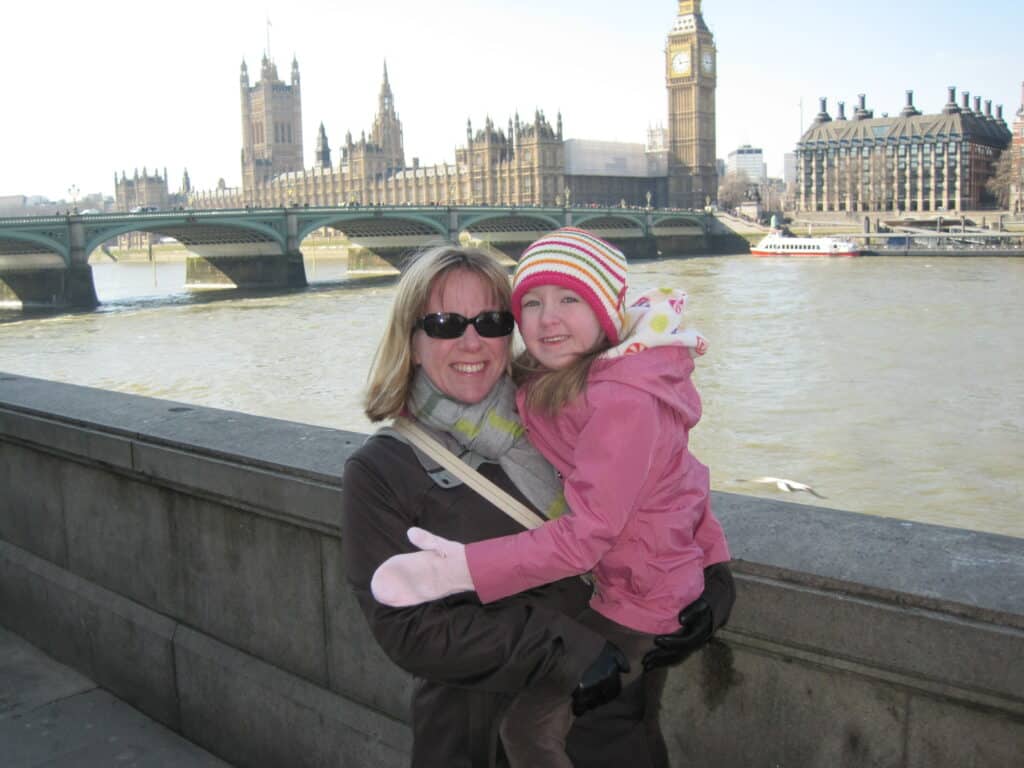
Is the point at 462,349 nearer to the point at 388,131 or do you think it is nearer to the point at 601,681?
the point at 601,681

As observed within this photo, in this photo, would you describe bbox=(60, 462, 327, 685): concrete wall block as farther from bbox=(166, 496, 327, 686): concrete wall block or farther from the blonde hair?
the blonde hair

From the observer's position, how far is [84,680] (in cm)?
236

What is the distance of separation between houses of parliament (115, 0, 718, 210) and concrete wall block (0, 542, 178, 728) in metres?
65.0

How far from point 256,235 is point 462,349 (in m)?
33.3

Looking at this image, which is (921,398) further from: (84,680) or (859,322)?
(84,680)

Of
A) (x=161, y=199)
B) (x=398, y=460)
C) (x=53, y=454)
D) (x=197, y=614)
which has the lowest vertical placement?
(x=197, y=614)

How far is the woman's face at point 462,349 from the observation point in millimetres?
1290

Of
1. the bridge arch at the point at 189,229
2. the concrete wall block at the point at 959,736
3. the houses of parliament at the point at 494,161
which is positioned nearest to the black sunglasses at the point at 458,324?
the concrete wall block at the point at 959,736

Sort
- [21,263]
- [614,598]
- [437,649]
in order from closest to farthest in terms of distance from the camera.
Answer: [437,649], [614,598], [21,263]

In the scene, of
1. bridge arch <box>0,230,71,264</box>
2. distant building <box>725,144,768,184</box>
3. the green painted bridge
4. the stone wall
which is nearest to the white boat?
the green painted bridge

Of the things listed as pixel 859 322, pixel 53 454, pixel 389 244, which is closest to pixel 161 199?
pixel 389 244

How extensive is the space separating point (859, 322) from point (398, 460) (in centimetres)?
1954

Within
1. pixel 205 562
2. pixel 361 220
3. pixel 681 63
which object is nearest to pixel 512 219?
pixel 361 220

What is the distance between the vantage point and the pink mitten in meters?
1.11
